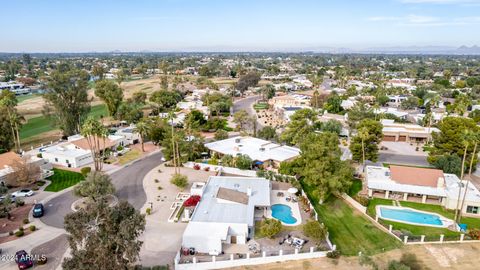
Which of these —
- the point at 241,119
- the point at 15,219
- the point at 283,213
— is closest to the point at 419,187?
the point at 283,213

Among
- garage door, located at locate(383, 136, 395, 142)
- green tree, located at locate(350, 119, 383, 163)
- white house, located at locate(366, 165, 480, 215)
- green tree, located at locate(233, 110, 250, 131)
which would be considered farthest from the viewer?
green tree, located at locate(233, 110, 250, 131)

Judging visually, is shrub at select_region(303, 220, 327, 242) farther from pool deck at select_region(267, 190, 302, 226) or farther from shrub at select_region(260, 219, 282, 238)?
pool deck at select_region(267, 190, 302, 226)

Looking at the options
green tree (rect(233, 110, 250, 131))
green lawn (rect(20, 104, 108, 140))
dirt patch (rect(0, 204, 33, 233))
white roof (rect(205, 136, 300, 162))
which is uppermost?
green tree (rect(233, 110, 250, 131))

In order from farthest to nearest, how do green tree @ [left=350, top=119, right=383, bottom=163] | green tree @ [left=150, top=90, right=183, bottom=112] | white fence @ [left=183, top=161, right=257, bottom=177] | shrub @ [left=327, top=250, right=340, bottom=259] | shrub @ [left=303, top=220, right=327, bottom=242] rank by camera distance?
green tree @ [left=150, top=90, right=183, bottom=112] → green tree @ [left=350, top=119, right=383, bottom=163] → white fence @ [left=183, top=161, right=257, bottom=177] → shrub @ [left=303, top=220, right=327, bottom=242] → shrub @ [left=327, top=250, right=340, bottom=259]

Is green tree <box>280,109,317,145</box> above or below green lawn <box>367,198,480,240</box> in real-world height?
above

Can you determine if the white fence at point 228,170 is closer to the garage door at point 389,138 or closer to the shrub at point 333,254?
the shrub at point 333,254

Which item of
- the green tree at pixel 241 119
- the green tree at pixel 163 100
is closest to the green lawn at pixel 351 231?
the green tree at pixel 241 119

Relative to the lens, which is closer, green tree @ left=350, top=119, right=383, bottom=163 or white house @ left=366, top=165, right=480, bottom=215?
white house @ left=366, top=165, right=480, bottom=215

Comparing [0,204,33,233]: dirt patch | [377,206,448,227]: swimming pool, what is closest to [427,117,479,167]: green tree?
[377,206,448,227]: swimming pool

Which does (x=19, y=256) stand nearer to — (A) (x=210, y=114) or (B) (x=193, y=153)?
(B) (x=193, y=153)

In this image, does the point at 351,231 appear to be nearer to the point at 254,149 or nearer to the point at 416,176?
the point at 416,176
